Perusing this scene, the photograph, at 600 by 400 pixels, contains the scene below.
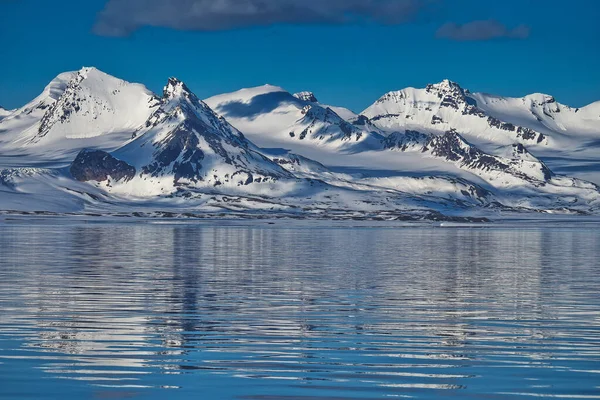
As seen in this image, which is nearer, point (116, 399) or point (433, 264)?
point (116, 399)

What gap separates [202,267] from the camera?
78875 millimetres

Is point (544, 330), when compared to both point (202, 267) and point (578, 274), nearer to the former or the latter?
point (578, 274)

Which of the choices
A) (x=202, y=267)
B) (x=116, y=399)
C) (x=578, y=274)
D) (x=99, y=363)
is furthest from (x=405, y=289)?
(x=116, y=399)

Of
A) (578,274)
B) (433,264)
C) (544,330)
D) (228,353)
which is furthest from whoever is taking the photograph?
(433,264)

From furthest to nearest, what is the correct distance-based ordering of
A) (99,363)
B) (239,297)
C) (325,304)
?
(239,297) → (325,304) → (99,363)

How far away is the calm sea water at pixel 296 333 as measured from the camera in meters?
28.3

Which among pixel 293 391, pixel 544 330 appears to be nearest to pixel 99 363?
pixel 293 391

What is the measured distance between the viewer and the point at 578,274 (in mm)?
72625

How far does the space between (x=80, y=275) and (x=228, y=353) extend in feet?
115

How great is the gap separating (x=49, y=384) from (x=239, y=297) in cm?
2586

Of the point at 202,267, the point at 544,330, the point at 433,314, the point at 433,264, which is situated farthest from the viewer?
the point at 433,264

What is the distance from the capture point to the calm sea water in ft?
92.8

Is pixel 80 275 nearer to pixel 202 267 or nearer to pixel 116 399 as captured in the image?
pixel 202 267

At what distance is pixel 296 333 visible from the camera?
38781mm
